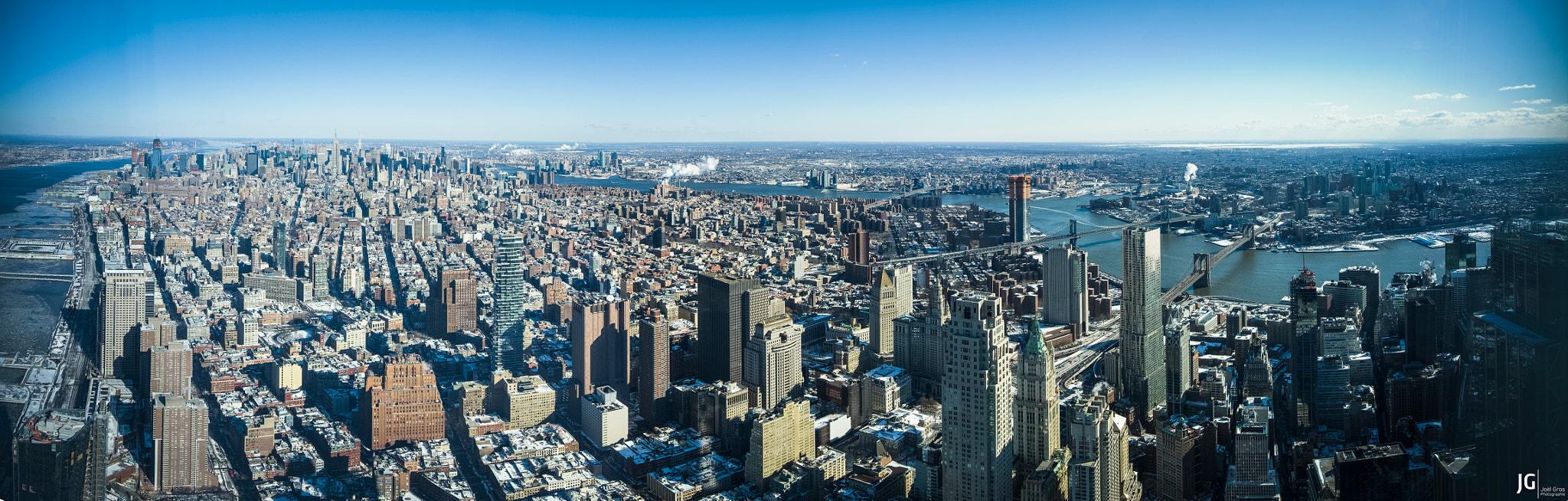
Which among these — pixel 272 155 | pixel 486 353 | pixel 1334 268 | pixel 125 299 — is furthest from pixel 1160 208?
pixel 125 299

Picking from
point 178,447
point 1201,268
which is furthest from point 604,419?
point 1201,268

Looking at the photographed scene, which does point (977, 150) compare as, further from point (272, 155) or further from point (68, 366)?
point (68, 366)

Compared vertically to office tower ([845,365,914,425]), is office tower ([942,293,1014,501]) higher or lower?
higher

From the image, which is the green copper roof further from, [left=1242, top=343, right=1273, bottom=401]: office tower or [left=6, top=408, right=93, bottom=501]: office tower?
[left=6, top=408, right=93, bottom=501]: office tower

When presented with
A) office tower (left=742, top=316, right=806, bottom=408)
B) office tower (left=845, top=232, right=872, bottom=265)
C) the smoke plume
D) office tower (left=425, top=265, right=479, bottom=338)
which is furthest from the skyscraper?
office tower (left=845, top=232, right=872, bottom=265)

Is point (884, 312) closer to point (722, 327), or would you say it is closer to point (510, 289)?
point (722, 327)

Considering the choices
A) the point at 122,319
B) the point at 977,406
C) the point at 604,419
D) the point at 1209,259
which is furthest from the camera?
the point at 1209,259
